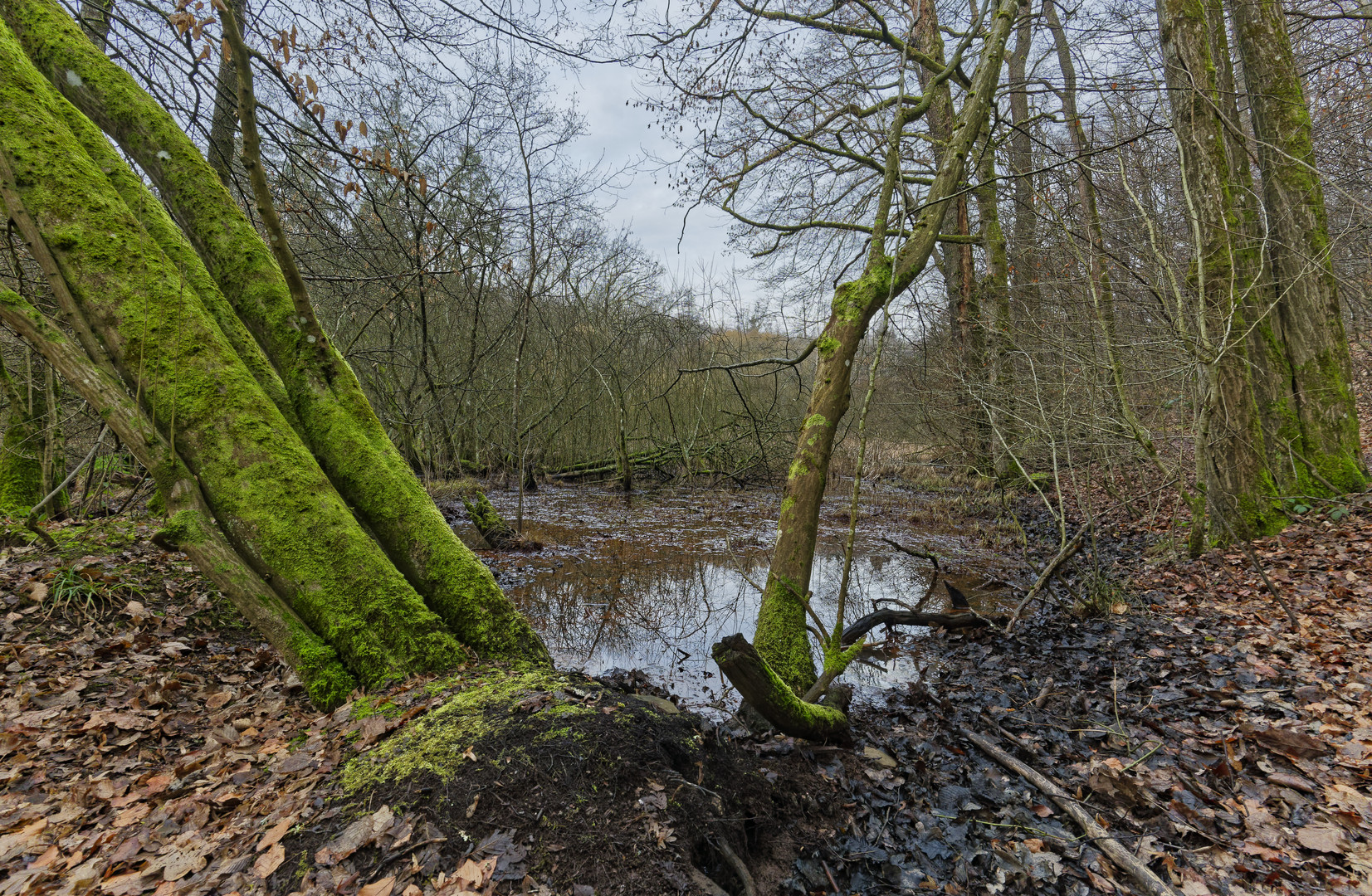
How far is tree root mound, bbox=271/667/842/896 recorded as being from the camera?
1912mm

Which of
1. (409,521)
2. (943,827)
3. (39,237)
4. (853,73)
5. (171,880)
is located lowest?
(943,827)

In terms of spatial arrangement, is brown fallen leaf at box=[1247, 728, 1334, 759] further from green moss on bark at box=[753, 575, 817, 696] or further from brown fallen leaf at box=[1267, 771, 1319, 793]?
green moss on bark at box=[753, 575, 817, 696]

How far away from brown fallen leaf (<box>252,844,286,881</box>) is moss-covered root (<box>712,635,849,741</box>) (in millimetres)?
1562

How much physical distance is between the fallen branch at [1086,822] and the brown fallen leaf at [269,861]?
281cm

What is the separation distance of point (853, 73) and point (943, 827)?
746 centimetres

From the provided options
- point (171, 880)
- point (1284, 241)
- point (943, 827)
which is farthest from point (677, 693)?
point (1284, 241)

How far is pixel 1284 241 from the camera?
19.2 feet

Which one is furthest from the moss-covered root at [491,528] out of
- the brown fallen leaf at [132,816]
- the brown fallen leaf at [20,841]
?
the brown fallen leaf at [20,841]

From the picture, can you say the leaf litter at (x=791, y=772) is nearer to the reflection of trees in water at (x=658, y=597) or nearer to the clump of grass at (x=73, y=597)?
the clump of grass at (x=73, y=597)

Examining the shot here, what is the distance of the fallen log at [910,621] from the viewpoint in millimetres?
4797

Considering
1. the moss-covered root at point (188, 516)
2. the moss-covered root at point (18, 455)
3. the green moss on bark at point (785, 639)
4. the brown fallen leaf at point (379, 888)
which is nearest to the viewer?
the brown fallen leaf at point (379, 888)

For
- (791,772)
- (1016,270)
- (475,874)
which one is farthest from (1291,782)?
(1016,270)

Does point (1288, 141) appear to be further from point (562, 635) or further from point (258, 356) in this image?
point (258, 356)

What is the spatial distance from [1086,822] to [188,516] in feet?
13.4
